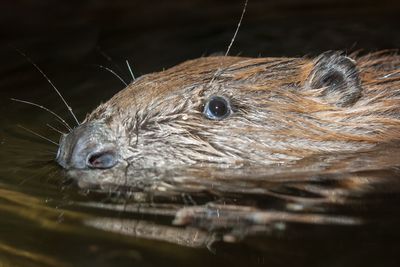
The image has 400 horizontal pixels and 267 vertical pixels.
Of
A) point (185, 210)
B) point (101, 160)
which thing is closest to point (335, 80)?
point (185, 210)

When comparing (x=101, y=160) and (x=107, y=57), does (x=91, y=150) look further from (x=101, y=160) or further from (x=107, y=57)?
(x=107, y=57)

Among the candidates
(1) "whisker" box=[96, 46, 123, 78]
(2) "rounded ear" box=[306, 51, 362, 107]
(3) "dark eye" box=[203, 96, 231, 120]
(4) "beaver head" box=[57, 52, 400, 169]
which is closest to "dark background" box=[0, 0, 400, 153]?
(1) "whisker" box=[96, 46, 123, 78]

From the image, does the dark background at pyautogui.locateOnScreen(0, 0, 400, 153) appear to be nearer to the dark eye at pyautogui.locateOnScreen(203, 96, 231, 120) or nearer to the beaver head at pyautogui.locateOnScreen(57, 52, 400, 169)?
the beaver head at pyautogui.locateOnScreen(57, 52, 400, 169)

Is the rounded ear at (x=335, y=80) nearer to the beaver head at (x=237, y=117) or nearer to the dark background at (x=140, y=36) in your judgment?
the beaver head at (x=237, y=117)

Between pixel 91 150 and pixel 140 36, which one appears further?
pixel 140 36

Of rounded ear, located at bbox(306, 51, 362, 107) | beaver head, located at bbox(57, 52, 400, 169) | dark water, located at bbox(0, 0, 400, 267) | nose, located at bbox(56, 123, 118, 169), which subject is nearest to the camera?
dark water, located at bbox(0, 0, 400, 267)

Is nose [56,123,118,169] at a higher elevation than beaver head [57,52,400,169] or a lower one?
lower

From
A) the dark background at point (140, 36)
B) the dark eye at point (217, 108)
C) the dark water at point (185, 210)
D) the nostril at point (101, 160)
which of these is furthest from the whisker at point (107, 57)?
the nostril at point (101, 160)
